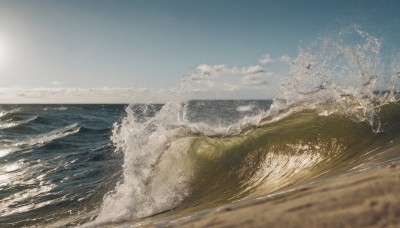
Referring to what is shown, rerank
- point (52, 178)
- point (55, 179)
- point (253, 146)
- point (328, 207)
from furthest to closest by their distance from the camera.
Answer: point (52, 178) → point (55, 179) → point (253, 146) → point (328, 207)

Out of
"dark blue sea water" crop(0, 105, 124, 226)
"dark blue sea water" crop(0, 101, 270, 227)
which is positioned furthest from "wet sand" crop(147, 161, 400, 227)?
"dark blue sea water" crop(0, 105, 124, 226)

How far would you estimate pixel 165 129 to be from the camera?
7805 mm

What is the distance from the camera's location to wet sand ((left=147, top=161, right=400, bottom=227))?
1.32 m

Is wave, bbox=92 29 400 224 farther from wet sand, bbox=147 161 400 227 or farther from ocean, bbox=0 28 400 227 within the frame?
wet sand, bbox=147 161 400 227

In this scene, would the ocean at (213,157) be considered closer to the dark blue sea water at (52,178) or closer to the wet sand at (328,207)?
the dark blue sea water at (52,178)

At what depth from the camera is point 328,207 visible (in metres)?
1.42

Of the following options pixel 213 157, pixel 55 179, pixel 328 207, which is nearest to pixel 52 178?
pixel 55 179

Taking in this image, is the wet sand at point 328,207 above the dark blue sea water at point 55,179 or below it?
above

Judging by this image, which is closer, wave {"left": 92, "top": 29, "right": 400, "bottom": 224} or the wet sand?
the wet sand

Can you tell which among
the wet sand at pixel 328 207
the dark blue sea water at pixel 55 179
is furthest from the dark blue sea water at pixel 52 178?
the wet sand at pixel 328 207

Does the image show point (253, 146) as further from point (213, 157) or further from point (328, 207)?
point (328, 207)

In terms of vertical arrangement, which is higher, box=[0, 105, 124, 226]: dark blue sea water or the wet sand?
the wet sand

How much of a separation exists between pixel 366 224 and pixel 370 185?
0.27 metres

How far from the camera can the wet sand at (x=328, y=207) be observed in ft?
4.33
